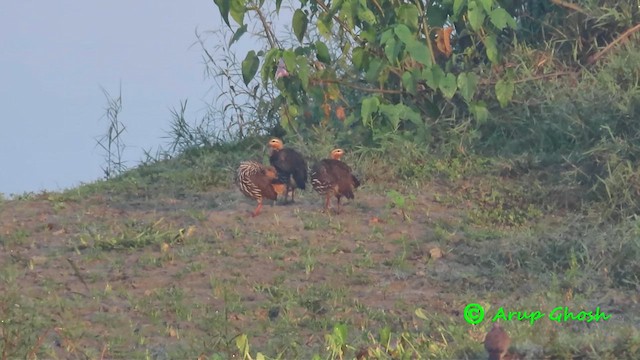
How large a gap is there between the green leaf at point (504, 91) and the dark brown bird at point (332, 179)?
4.98 feet

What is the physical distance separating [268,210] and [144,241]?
1114 mm

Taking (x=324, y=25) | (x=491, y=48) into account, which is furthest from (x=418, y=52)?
(x=324, y=25)

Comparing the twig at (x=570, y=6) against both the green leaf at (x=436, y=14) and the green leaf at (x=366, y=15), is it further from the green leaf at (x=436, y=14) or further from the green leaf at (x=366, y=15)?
the green leaf at (x=366, y=15)

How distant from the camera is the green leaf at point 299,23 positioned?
9.78 meters

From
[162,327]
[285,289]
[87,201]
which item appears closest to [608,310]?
[285,289]

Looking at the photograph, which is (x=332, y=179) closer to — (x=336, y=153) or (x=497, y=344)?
(x=336, y=153)

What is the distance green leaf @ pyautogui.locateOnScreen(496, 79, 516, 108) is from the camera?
31.3 ft

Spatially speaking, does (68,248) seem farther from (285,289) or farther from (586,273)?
(586,273)

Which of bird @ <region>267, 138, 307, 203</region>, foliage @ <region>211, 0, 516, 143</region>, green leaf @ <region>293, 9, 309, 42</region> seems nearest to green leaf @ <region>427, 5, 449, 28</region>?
foliage @ <region>211, 0, 516, 143</region>

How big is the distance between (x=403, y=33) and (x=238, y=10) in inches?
50.2

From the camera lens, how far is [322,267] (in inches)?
303

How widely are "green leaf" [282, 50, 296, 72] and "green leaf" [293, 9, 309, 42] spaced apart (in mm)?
436

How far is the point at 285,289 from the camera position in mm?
7203

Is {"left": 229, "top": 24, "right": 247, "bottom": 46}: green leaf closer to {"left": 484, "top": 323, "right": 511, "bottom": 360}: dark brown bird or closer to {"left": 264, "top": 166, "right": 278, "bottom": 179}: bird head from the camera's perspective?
{"left": 264, "top": 166, "right": 278, "bottom": 179}: bird head
